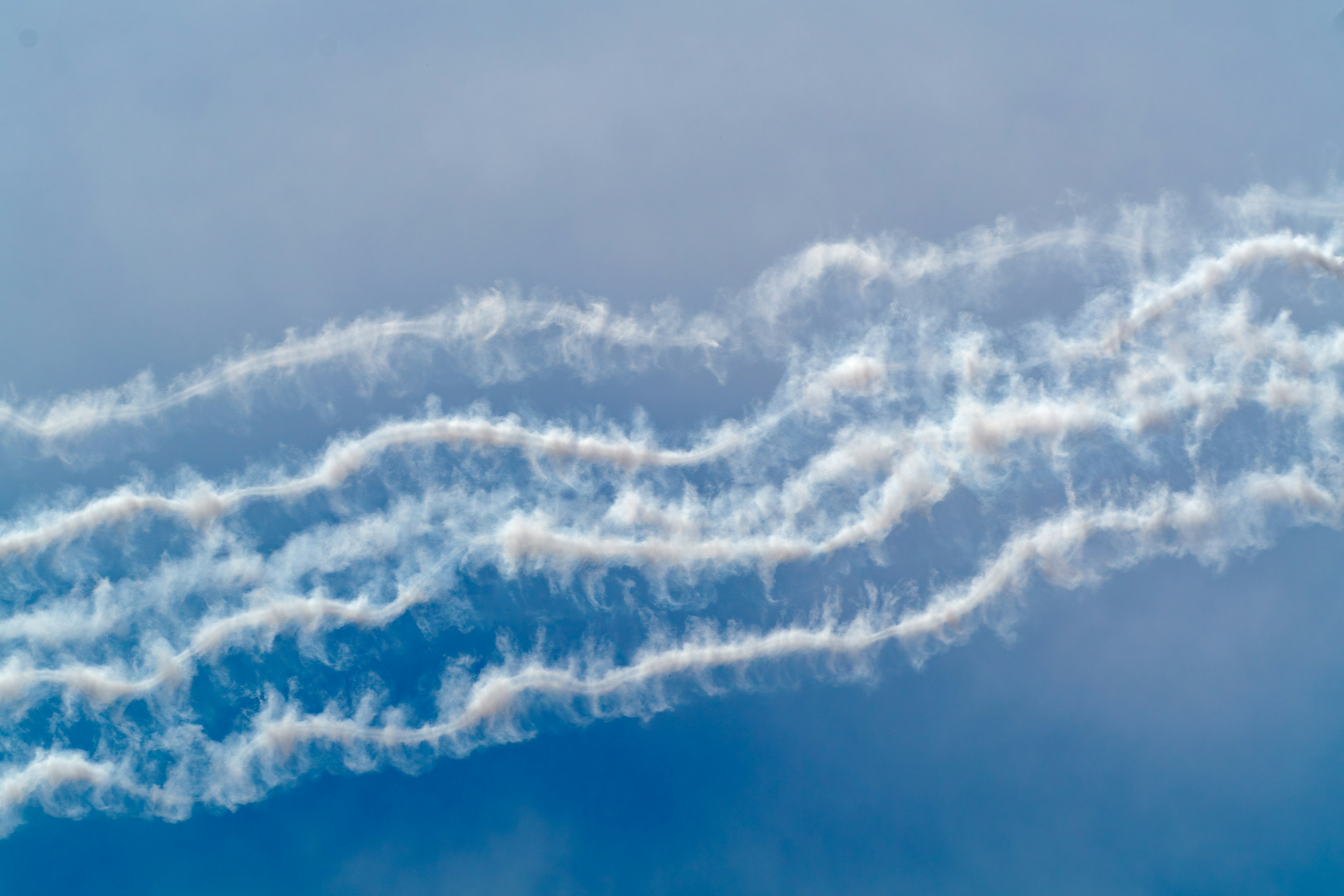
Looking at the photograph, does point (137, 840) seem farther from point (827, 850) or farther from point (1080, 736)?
point (1080, 736)

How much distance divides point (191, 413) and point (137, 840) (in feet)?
9.94

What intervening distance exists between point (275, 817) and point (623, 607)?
113 inches

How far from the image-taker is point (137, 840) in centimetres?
621

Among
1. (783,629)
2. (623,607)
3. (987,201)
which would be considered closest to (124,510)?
(623,607)

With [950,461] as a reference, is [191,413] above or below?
above

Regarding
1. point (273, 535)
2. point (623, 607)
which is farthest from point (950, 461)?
point (273, 535)

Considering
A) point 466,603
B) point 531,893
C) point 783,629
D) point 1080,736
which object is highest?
point 466,603

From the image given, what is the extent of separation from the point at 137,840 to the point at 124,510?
7.62 ft

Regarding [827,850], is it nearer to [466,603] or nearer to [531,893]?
[531,893]

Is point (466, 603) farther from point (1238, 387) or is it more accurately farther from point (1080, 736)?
point (1238, 387)

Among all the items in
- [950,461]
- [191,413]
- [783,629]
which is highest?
[191,413]

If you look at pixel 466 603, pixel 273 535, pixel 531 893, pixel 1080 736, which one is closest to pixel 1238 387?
pixel 1080 736

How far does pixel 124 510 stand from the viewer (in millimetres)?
6250

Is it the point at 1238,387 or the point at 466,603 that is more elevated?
the point at 1238,387
